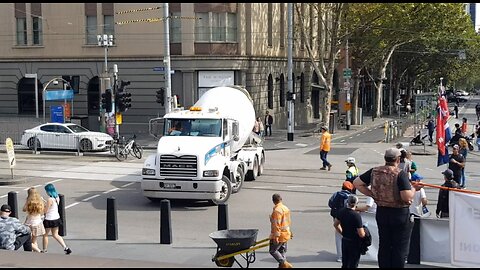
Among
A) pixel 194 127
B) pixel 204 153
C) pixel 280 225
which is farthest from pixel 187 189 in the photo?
pixel 280 225

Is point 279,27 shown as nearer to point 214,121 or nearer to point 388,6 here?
point 388,6

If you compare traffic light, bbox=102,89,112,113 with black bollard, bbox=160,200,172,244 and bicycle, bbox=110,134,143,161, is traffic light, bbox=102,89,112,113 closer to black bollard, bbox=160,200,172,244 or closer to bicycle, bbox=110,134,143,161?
bicycle, bbox=110,134,143,161

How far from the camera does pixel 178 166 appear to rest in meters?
17.0

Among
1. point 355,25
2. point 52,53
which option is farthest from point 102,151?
point 355,25

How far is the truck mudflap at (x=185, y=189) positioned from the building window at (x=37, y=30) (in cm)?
3148

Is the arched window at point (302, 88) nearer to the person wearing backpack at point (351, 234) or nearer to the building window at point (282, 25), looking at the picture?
the building window at point (282, 25)

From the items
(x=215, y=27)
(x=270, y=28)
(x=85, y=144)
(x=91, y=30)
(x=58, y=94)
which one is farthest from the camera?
(x=270, y=28)

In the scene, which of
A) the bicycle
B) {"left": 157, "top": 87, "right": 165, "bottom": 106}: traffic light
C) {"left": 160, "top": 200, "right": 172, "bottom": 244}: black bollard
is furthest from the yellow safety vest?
A: {"left": 157, "top": 87, "right": 165, "bottom": 106}: traffic light

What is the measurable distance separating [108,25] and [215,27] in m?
7.26

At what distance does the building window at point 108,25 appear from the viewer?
43625 millimetres

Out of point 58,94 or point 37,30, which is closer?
point 58,94

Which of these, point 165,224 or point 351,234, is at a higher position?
point 351,234

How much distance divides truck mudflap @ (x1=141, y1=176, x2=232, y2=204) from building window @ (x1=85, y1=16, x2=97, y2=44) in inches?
1142

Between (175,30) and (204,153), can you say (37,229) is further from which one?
(175,30)
